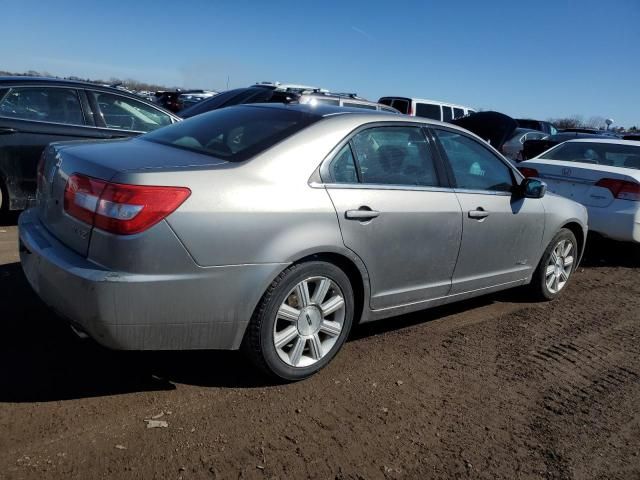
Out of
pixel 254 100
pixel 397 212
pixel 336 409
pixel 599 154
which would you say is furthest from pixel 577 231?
pixel 254 100

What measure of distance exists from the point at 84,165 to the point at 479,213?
8.64ft

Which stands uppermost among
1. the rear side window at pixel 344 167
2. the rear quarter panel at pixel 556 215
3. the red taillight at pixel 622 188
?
the rear side window at pixel 344 167

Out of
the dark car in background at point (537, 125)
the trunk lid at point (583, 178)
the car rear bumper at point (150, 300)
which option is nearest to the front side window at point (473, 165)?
the car rear bumper at point (150, 300)

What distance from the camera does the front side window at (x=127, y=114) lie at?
21.5ft

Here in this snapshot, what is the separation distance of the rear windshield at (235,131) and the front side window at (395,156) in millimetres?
373

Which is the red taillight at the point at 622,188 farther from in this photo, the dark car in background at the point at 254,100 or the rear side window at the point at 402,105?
the rear side window at the point at 402,105

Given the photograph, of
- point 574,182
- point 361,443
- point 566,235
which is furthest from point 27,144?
point 574,182

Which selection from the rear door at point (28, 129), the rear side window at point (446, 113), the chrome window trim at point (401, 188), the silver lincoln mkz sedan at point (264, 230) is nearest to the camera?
the silver lincoln mkz sedan at point (264, 230)

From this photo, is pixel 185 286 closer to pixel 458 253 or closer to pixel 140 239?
pixel 140 239

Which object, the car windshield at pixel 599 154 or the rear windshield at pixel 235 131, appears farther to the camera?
the car windshield at pixel 599 154

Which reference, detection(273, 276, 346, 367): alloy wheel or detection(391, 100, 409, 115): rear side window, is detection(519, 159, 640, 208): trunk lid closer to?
detection(273, 276, 346, 367): alloy wheel

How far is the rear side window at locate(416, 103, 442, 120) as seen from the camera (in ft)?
56.8

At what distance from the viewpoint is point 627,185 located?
6.37m

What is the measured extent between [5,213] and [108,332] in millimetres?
4304
